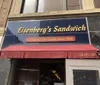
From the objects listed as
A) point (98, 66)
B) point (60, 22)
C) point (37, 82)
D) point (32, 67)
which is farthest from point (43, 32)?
point (98, 66)

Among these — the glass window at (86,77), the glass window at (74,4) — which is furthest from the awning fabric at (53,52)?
the glass window at (74,4)

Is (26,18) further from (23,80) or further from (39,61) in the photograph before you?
(23,80)

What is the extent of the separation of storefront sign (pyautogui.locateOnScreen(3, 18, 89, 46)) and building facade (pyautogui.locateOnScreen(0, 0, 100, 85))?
0.05m

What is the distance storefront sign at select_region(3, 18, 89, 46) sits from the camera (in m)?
8.29

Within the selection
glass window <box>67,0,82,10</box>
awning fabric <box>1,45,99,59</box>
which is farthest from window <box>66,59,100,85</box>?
glass window <box>67,0,82,10</box>

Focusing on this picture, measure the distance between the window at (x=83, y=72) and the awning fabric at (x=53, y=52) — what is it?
0.52 meters

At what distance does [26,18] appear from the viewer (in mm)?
9445

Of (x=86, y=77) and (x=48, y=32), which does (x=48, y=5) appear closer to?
(x=48, y=32)

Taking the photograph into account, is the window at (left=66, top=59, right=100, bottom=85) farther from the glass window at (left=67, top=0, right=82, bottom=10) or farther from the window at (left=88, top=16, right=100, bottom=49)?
the glass window at (left=67, top=0, right=82, bottom=10)

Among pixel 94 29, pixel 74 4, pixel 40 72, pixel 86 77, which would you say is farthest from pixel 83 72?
pixel 74 4

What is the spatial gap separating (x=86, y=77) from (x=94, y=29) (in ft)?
7.70

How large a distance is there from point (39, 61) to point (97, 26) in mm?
3308

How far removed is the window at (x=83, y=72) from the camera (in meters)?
7.27

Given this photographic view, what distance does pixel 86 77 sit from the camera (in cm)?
732
